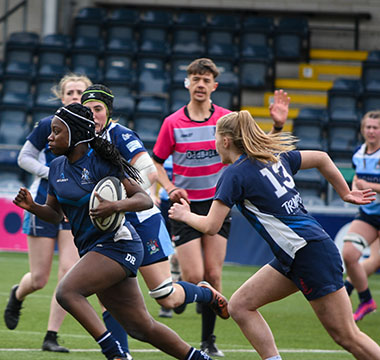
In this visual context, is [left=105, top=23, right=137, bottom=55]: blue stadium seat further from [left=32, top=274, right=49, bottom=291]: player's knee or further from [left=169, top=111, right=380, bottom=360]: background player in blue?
[left=169, top=111, right=380, bottom=360]: background player in blue

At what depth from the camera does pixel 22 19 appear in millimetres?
20656

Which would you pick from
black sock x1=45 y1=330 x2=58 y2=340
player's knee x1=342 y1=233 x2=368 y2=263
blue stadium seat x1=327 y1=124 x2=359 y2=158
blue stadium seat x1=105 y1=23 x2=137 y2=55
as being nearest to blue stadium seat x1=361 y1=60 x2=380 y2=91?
blue stadium seat x1=327 y1=124 x2=359 y2=158

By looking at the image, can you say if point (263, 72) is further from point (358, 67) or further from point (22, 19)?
point (22, 19)

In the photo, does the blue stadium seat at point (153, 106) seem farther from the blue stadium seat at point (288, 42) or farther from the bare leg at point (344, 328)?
A: the bare leg at point (344, 328)

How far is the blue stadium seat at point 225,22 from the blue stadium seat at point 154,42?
44.9 inches

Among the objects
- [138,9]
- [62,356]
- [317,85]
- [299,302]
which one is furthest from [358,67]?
[62,356]

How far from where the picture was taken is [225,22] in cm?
1950

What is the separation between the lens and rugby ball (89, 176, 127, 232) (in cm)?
468

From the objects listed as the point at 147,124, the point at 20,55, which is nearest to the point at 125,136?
the point at 147,124

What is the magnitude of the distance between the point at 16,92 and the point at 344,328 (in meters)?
14.1

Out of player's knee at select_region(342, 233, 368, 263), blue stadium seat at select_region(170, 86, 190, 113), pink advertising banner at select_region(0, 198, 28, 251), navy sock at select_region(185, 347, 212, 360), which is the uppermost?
blue stadium seat at select_region(170, 86, 190, 113)

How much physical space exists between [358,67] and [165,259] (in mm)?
14667

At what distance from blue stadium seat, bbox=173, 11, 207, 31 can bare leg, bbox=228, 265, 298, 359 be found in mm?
14907

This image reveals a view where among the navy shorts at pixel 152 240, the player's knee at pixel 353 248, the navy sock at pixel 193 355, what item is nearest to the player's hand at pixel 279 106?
the navy shorts at pixel 152 240
